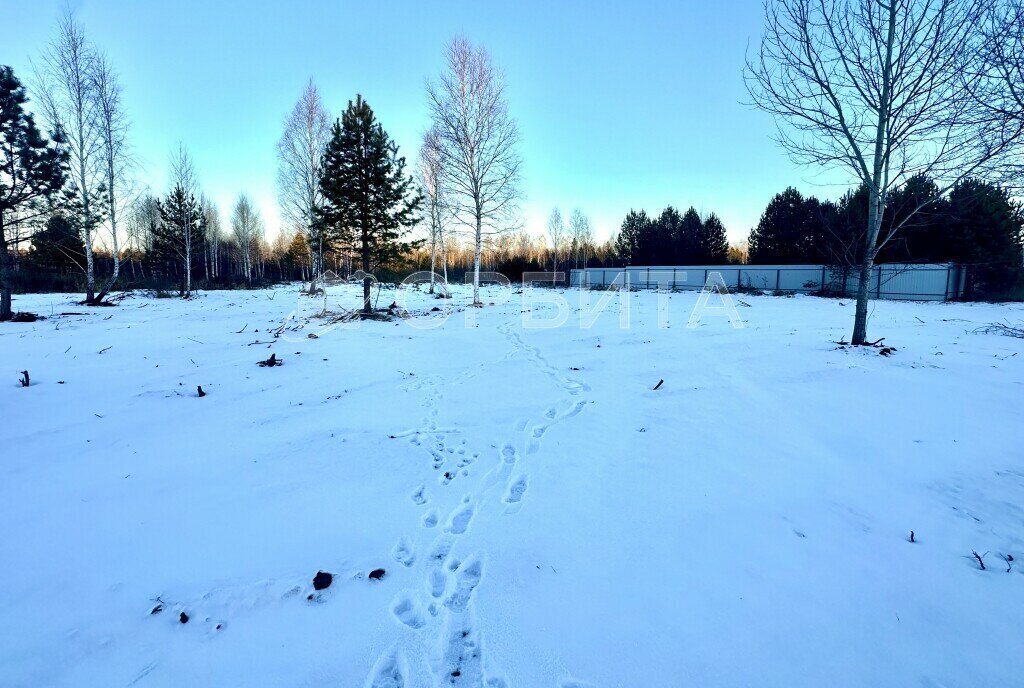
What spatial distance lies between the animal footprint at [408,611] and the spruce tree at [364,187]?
1344 cm

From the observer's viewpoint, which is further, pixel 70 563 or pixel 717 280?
pixel 717 280

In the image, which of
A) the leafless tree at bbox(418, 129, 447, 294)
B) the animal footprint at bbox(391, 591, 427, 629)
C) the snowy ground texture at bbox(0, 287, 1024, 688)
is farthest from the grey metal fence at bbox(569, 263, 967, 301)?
the animal footprint at bbox(391, 591, 427, 629)

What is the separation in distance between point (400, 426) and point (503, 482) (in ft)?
5.34

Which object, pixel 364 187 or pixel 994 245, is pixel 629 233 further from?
pixel 364 187

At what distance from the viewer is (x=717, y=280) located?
27469mm

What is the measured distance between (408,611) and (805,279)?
98.8 ft

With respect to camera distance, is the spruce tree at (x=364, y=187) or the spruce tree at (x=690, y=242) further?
the spruce tree at (x=690, y=242)

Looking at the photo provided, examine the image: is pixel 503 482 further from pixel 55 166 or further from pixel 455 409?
pixel 55 166

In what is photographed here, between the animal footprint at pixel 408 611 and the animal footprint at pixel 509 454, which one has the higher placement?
the animal footprint at pixel 509 454

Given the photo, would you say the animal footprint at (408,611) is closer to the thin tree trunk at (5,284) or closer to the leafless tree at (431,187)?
the thin tree trunk at (5,284)

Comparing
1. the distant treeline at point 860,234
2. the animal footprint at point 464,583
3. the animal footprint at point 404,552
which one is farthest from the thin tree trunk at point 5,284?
the distant treeline at point 860,234

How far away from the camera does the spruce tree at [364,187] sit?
14250 millimetres

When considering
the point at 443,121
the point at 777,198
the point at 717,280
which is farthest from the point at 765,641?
the point at 777,198

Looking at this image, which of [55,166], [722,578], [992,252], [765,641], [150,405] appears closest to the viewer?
[765,641]
